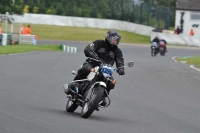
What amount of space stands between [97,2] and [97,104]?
211 ft

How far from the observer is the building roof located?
2820 inches

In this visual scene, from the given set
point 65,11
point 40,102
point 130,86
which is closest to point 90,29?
point 65,11

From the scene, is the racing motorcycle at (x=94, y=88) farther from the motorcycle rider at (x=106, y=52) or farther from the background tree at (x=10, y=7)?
the background tree at (x=10, y=7)

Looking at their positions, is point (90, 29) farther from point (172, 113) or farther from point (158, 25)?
point (172, 113)

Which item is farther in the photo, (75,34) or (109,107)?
(75,34)

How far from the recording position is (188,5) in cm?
7231

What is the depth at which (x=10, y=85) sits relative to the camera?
49.9 feet

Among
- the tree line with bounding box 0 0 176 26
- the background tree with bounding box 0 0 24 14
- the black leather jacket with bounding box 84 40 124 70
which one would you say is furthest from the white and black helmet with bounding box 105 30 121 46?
the tree line with bounding box 0 0 176 26

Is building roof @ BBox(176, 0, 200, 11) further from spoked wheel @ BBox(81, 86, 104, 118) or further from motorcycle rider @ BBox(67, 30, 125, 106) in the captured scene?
spoked wheel @ BBox(81, 86, 104, 118)

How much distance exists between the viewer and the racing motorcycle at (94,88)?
33.5 feet

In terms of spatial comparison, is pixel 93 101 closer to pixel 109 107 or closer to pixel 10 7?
pixel 109 107

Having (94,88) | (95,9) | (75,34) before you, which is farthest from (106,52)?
(95,9)

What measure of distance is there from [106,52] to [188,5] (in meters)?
62.6

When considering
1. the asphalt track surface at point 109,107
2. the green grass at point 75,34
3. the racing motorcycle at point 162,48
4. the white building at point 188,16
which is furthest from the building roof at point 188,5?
the asphalt track surface at point 109,107
